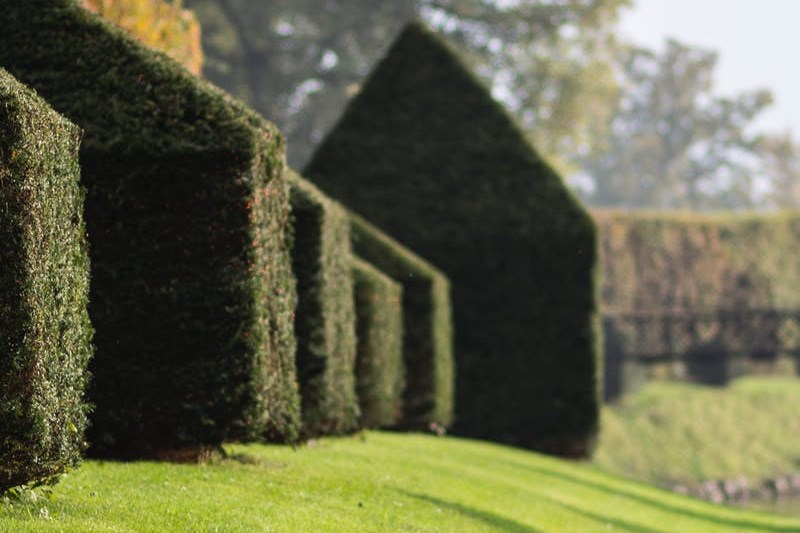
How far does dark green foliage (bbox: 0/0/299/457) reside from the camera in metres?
11.3

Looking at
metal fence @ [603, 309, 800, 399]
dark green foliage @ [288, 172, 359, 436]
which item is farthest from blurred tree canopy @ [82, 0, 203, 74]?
metal fence @ [603, 309, 800, 399]

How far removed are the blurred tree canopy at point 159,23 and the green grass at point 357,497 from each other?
31.8 feet

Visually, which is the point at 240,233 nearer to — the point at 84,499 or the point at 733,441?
the point at 84,499

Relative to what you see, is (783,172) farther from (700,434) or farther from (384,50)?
(700,434)

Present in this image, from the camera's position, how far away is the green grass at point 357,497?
911cm

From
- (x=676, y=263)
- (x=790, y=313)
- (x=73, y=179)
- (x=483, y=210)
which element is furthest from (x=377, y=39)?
(x=73, y=179)

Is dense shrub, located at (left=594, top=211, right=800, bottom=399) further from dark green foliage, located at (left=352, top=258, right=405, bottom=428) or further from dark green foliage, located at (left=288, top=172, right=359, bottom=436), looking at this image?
dark green foliage, located at (left=288, top=172, right=359, bottom=436)

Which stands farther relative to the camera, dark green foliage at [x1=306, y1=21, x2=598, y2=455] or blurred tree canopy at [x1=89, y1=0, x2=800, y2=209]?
blurred tree canopy at [x1=89, y1=0, x2=800, y2=209]

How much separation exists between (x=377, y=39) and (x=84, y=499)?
43.5m

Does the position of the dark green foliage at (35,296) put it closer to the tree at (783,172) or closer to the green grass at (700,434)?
the green grass at (700,434)

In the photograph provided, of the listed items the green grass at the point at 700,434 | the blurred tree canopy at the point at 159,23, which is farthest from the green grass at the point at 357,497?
the green grass at the point at 700,434

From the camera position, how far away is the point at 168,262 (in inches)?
447

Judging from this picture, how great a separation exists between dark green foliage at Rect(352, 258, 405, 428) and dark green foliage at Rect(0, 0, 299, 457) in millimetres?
7529

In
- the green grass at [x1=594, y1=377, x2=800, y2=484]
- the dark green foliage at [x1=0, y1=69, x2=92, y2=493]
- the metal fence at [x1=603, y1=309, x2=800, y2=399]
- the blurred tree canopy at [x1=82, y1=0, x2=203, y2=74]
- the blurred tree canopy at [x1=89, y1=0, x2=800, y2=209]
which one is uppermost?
the blurred tree canopy at [x1=89, y1=0, x2=800, y2=209]
